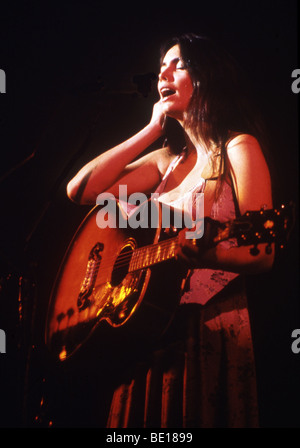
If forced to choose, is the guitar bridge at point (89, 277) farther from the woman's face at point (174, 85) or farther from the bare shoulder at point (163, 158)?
the woman's face at point (174, 85)

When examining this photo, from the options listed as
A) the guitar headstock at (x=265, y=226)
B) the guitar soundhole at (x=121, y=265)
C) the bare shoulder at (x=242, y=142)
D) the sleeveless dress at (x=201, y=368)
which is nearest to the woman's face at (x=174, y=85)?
the bare shoulder at (x=242, y=142)

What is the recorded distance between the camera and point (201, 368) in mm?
1558

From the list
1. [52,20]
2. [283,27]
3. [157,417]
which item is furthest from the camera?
[52,20]

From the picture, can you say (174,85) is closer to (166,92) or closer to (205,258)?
(166,92)

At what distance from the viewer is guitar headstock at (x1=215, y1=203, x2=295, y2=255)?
137 cm

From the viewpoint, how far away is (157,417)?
5.27 ft

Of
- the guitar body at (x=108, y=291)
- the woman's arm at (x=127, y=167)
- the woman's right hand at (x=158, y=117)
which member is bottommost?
the guitar body at (x=108, y=291)

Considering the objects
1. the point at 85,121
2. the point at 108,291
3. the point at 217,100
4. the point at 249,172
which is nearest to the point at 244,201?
the point at 249,172

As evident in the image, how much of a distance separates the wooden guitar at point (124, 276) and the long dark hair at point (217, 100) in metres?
0.38

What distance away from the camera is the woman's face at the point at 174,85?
1.97 meters

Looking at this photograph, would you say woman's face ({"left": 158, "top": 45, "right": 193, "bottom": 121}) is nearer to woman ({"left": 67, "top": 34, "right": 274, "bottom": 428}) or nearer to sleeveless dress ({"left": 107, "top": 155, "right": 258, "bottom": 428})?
woman ({"left": 67, "top": 34, "right": 274, "bottom": 428})

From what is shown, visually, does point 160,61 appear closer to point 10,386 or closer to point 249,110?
point 249,110
